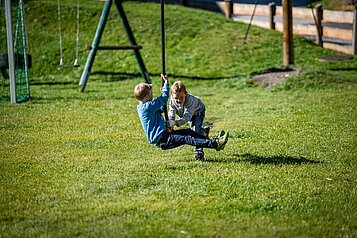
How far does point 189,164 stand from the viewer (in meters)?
8.89

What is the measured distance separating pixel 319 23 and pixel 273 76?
6.04 metres

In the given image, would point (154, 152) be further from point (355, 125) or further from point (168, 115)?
point (355, 125)

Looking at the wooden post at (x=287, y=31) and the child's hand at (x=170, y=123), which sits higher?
the child's hand at (x=170, y=123)

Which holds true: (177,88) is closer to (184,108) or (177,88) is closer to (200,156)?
(184,108)

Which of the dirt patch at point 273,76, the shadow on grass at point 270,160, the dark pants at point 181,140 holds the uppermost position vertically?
the dark pants at point 181,140

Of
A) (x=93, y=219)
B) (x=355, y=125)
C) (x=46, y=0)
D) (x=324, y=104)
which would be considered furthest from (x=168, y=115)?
(x=46, y=0)

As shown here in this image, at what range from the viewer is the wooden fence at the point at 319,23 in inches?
838

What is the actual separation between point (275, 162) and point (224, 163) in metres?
0.61

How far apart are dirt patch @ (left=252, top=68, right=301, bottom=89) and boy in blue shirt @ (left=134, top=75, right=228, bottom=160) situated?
7.72 metres

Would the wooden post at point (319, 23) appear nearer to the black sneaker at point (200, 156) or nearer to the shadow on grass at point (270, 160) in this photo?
the shadow on grass at point (270, 160)

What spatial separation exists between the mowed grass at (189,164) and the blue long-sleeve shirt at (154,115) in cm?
40

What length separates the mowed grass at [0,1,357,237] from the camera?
6.61 metres

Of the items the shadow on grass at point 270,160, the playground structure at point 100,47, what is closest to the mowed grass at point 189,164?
the shadow on grass at point 270,160

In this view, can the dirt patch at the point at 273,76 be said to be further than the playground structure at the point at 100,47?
No
